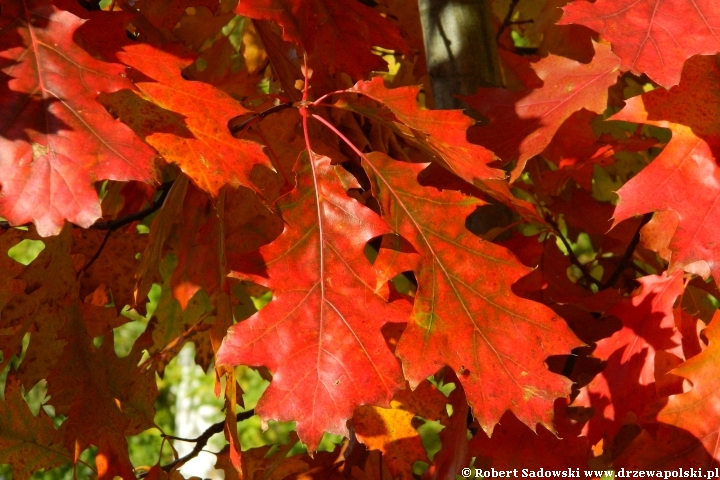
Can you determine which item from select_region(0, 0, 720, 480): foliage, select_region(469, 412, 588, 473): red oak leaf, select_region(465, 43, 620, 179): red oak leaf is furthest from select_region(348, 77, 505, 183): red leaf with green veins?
select_region(469, 412, 588, 473): red oak leaf

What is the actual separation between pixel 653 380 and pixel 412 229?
41 cm

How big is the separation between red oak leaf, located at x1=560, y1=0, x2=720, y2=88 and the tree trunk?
407mm

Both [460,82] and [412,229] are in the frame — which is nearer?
[412,229]

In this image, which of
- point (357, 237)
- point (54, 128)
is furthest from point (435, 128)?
point (54, 128)

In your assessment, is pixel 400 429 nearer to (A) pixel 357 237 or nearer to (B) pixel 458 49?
(A) pixel 357 237

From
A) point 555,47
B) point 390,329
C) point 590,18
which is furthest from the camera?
point 555,47

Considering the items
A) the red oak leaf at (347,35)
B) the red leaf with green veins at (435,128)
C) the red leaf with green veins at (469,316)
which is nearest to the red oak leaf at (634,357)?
the red leaf with green veins at (469,316)

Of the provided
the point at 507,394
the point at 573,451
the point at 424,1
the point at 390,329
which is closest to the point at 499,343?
the point at 507,394

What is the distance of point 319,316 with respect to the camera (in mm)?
762

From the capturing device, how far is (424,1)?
1.17 meters

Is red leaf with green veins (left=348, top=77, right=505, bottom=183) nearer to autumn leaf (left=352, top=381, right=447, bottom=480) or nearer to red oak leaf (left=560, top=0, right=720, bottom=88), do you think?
red oak leaf (left=560, top=0, right=720, bottom=88)

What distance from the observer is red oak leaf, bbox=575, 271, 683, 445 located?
96 cm

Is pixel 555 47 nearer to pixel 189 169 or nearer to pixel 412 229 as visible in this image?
pixel 412 229

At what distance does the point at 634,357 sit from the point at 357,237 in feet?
1.44
